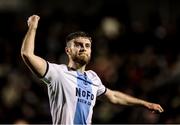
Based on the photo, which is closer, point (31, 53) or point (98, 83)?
point (31, 53)

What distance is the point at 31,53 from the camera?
5.82 metres

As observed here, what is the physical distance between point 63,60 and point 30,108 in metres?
1.26

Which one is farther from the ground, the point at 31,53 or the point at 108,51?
the point at 31,53

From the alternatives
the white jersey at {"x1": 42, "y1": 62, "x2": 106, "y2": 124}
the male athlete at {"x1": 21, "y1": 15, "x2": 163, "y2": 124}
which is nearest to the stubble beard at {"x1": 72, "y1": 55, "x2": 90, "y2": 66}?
the male athlete at {"x1": 21, "y1": 15, "x2": 163, "y2": 124}

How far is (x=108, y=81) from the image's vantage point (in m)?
10.7

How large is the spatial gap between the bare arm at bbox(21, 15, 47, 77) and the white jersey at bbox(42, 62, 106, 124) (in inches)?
5.3

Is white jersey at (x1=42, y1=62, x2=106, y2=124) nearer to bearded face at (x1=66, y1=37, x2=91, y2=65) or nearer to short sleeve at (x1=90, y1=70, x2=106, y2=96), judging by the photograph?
bearded face at (x1=66, y1=37, x2=91, y2=65)

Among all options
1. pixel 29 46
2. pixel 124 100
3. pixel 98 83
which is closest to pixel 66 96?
pixel 98 83

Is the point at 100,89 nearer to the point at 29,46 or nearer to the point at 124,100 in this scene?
the point at 124,100

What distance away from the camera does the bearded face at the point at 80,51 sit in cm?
647

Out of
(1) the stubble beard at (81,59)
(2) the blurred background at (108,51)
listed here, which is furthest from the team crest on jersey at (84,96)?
(2) the blurred background at (108,51)

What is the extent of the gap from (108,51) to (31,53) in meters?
5.88

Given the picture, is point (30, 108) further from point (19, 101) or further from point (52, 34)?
point (52, 34)

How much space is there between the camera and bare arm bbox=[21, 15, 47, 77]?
5816 mm
